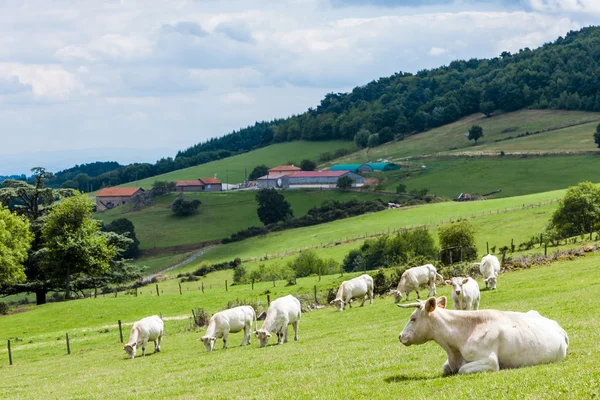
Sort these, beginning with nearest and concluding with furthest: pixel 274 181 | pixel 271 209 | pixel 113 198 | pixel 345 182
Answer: pixel 271 209
pixel 345 182
pixel 274 181
pixel 113 198

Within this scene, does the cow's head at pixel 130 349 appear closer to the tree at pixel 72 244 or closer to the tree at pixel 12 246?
the tree at pixel 12 246

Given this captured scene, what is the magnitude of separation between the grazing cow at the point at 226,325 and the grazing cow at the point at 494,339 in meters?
15.3

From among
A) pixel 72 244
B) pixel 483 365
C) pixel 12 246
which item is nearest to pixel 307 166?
pixel 72 244

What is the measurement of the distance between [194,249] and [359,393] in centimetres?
10623

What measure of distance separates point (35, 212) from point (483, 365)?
70.7 metres

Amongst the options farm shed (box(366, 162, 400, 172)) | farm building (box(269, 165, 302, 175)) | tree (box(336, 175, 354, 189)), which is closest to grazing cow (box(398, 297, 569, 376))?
tree (box(336, 175, 354, 189))

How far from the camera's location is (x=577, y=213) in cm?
7175

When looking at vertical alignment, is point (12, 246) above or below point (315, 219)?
above

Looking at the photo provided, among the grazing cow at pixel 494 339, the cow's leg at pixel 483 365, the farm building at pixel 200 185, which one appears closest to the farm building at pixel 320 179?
the farm building at pixel 200 185

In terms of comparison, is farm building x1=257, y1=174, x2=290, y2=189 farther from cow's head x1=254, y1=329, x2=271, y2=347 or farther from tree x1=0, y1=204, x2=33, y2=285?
cow's head x1=254, y1=329, x2=271, y2=347

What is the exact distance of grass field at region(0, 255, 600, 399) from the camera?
1262cm

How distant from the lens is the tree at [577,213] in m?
70.5

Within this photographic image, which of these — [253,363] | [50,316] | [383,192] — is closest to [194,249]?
[383,192]

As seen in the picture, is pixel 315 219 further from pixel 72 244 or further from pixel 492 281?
pixel 492 281
